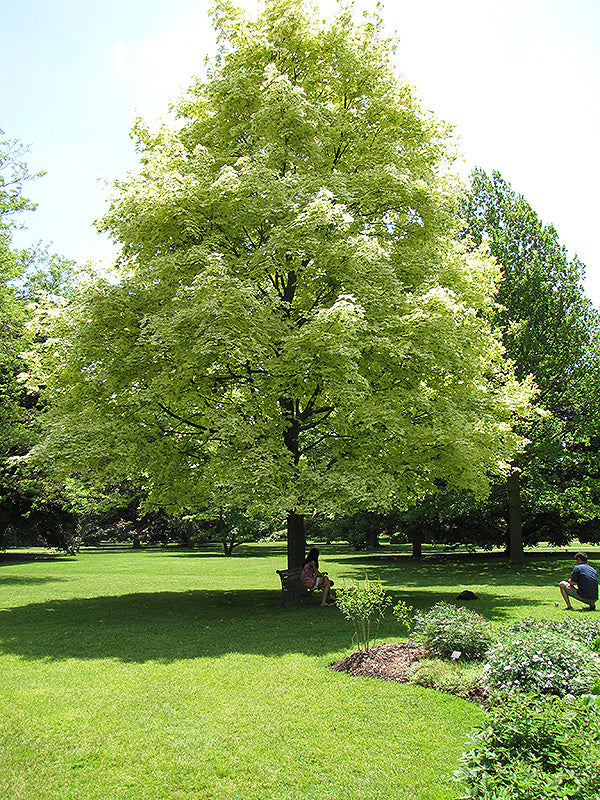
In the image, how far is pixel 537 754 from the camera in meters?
3.97

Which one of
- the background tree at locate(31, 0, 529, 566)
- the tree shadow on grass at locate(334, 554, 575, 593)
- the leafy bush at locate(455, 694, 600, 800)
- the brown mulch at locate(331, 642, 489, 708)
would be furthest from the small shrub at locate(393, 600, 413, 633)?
the tree shadow on grass at locate(334, 554, 575, 593)

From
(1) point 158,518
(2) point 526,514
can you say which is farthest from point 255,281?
(1) point 158,518

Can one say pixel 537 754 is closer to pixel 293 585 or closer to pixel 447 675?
pixel 447 675

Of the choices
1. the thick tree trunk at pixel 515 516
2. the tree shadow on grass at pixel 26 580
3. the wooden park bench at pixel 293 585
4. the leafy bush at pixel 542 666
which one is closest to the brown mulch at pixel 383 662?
the leafy bush at pixel 542 666

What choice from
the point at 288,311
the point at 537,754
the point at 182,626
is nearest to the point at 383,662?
the point at 537,754

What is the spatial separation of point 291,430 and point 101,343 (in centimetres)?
490

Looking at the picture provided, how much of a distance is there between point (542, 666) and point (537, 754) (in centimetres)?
167

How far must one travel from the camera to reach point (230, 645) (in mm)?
9438

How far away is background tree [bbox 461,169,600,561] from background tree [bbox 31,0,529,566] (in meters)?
8.56

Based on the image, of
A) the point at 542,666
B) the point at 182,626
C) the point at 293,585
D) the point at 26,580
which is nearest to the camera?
the point at 542,666

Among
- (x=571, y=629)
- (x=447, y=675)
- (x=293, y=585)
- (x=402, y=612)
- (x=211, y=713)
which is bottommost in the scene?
(x=293, y=585)

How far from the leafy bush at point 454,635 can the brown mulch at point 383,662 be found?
0.21m

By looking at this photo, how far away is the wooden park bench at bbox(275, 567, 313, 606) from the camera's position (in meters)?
13.7

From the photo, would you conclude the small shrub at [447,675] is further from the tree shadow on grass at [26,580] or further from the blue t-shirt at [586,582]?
the tree shadow on grass at [26,580]
